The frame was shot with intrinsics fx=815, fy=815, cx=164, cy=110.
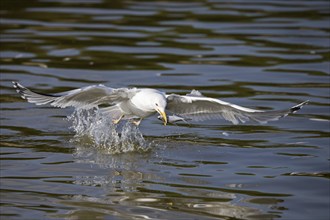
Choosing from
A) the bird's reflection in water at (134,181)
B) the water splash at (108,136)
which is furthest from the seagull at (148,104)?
the bird's reflection in water at (134,181)

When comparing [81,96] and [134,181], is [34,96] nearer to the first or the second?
[81,96]

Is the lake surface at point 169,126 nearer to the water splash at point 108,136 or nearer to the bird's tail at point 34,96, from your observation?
the water splash at point 108,136

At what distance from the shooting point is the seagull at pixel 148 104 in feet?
30.6

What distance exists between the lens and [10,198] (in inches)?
324

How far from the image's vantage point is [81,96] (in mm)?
9719

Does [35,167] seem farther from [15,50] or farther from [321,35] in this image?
[321,35]

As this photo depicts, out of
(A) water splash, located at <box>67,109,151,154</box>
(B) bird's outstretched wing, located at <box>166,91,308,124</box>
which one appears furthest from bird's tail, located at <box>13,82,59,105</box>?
(B) bird's outstretched wing, located at <box>166,91,308,124</box>

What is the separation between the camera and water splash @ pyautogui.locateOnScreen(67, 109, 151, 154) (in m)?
10.3

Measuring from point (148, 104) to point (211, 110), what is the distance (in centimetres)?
96

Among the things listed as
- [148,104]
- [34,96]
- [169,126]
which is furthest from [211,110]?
[34,96]

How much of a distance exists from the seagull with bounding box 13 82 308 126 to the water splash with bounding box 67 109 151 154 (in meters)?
0.19

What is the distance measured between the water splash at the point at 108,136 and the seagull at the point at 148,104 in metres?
0.19

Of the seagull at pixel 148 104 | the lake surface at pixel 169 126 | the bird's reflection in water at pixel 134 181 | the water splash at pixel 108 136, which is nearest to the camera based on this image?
the bird's reflection in water at pixel 134 181

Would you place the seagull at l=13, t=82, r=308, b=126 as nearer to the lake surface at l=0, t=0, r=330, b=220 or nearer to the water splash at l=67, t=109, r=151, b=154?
the water splash at l=67, t=109, r=151, b=154
